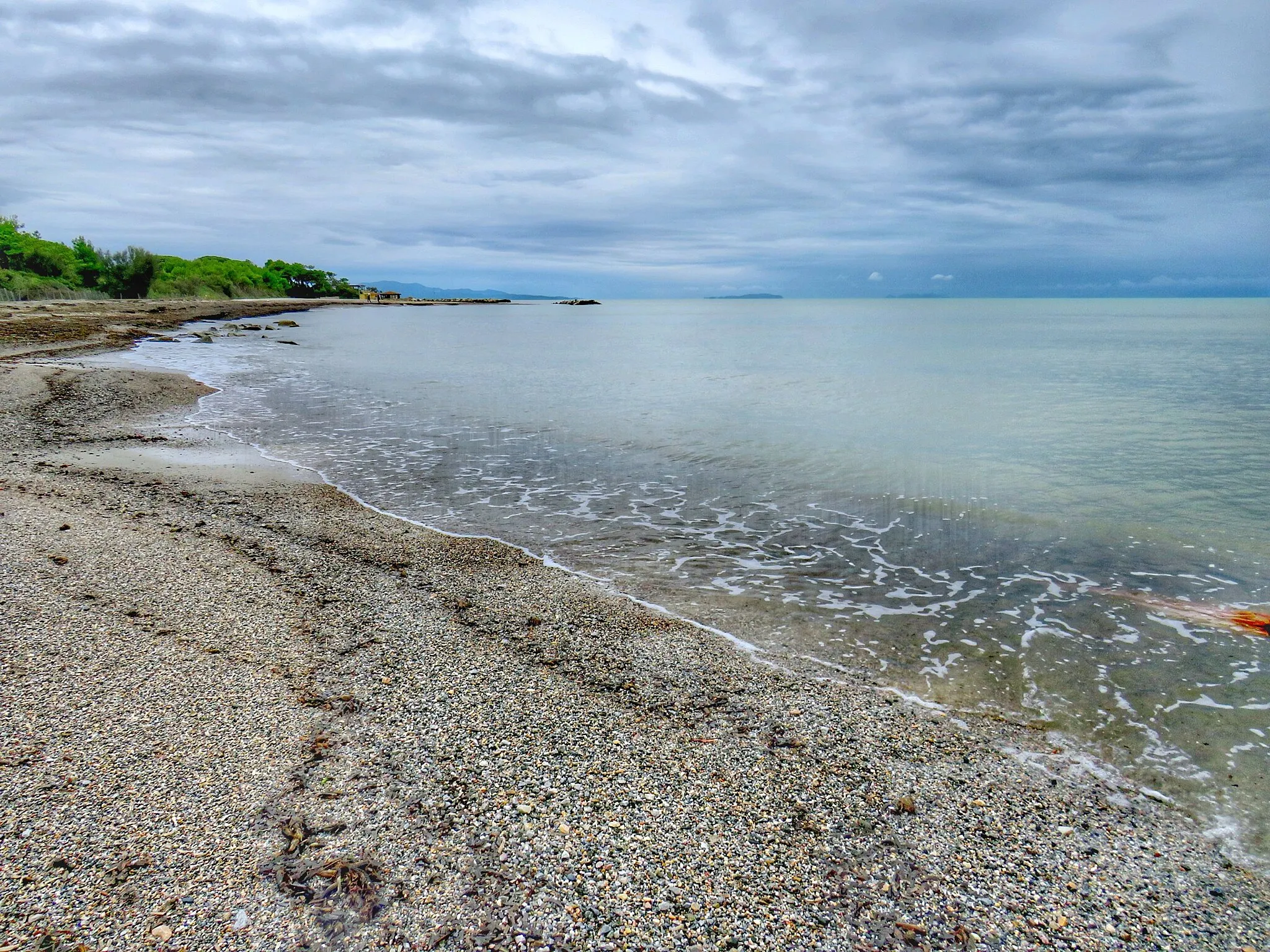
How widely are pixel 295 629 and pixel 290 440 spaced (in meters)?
11.9

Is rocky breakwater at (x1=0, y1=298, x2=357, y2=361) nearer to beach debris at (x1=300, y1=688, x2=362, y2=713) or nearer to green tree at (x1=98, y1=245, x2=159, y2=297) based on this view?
green tree at (x1=98, y1=245, x2=159, y2=297)

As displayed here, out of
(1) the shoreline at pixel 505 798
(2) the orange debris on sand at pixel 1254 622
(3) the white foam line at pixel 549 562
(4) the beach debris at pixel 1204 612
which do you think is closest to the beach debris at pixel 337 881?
(1) the shoreline at pixel 505 798

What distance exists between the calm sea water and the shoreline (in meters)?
1.18

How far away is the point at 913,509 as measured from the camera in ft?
40.5

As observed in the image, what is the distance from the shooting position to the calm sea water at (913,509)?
6.50 m

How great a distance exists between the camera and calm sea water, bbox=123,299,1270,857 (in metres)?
6.50

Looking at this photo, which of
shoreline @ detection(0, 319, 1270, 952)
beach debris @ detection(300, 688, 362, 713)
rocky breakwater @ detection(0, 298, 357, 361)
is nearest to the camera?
shoreline @ detection(0, 319, 1270, 952)

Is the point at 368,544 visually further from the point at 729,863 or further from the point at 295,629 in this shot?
the point at 729,863

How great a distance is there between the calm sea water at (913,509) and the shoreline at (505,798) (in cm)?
118

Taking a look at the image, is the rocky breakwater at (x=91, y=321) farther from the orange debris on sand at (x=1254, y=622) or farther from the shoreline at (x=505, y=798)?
the orange debris on sand at (x=1254, y=622)

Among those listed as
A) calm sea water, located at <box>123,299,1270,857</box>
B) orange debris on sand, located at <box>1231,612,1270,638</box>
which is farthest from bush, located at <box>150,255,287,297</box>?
orange debris on sand, located at <box>1231,612,1270,638</box>

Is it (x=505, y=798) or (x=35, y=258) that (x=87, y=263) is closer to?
(x=35, y=258)

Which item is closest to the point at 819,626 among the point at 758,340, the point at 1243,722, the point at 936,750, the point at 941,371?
the point at 936,750

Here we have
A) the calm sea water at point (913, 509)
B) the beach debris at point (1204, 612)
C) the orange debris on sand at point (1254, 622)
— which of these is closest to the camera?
the calm sea water at point (913, 509)
